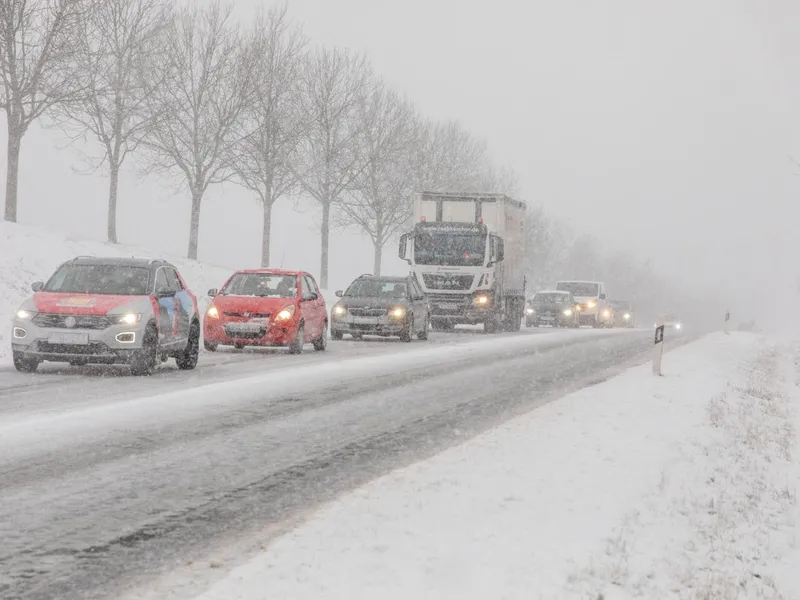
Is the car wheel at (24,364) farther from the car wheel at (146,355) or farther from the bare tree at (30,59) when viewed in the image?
the bare tree at (30,59)

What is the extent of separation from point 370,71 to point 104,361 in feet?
117

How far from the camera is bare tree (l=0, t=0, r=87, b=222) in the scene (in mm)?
29438

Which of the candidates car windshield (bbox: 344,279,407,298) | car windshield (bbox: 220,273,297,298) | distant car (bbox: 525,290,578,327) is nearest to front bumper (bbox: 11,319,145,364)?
car windshield (bbox: 220,273,297,298)

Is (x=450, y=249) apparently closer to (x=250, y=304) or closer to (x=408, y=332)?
(x=408, y=332)

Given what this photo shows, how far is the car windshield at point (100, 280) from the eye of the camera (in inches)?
587

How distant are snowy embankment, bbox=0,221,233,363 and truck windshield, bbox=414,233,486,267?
23.3 ft

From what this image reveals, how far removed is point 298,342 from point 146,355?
5835mm

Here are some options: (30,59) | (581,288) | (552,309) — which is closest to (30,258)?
(30,59)

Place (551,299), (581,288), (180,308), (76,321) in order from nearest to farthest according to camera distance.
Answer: (76,321)
(180,308)
(551,299)
(581,288)

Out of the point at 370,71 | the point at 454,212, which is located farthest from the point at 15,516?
the point at 370,71

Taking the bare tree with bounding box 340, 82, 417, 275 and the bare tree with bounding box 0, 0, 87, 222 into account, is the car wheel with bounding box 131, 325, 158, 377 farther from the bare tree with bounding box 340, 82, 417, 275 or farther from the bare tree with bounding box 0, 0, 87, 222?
the bare tree with bounding box 340, 82, 417, 275

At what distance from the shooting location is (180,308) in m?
15.9

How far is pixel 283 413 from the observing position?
10.9 meters

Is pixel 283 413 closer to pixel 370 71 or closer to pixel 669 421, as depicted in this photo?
pixel 669 421
